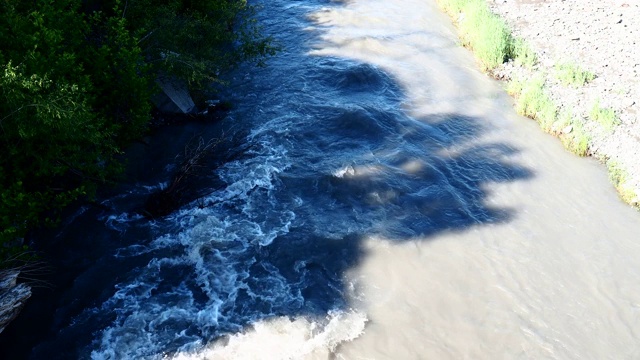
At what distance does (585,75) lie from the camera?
55.6ft

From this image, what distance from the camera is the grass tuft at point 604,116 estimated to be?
1509 cm

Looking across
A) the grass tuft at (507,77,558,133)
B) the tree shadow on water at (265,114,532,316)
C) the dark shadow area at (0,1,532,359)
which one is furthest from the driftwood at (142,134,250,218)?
the grass tuft at (507,77,558,133)

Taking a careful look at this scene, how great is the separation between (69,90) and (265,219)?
4.77 metres

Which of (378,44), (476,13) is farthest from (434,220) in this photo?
(476,13)

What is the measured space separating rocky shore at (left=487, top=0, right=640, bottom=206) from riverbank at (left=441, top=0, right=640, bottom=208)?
2 cm

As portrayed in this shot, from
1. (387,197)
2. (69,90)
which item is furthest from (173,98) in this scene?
(387,197)

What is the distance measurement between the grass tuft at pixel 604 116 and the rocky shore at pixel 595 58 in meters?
0.10

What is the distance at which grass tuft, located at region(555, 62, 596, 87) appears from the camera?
16812mm

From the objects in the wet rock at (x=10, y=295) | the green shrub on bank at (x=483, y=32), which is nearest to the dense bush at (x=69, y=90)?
the wet rock at (x=10, y=295)

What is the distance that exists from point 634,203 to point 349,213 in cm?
739

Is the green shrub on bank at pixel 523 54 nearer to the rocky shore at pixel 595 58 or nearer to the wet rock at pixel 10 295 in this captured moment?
the rocky shore at pixel 595 58

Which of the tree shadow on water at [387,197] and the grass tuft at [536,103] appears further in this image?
the grass tuft at [536,103]

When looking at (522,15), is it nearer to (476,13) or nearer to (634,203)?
(476,13)

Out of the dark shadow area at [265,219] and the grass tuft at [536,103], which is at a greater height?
the grass tuft at [536,103]
